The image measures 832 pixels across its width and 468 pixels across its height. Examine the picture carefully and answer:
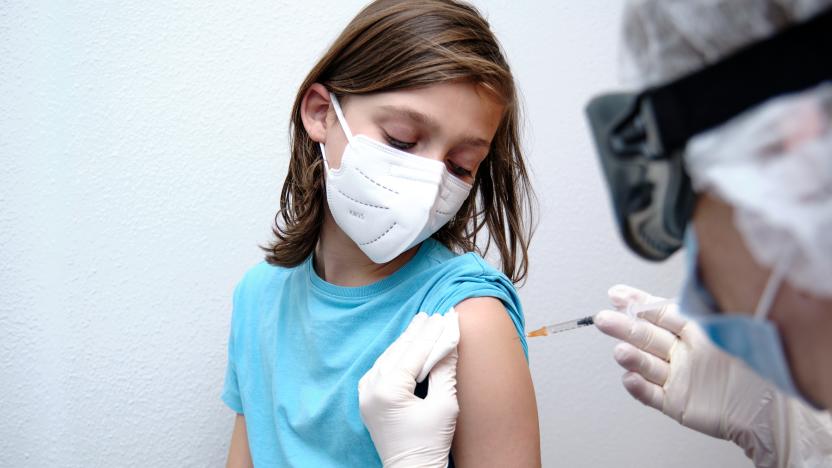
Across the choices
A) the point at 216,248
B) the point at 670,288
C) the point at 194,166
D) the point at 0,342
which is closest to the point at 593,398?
the point at 670,288

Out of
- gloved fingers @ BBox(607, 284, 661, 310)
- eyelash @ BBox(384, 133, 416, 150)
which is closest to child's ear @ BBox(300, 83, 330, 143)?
eyelash @ BBox(384, 133, 416, 150)

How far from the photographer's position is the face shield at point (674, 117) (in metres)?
0.47

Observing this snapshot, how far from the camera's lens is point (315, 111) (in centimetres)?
123

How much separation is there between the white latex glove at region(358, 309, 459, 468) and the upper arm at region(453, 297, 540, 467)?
22mm

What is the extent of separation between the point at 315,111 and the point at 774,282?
2.88 feet

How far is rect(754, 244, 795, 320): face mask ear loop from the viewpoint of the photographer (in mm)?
488

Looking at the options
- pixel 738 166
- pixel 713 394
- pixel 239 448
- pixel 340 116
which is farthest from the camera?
pixel 239 448

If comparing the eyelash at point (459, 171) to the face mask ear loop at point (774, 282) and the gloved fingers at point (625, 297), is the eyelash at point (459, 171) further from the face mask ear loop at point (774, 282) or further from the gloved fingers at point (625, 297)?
the face mask ear loop at point (774, 282)

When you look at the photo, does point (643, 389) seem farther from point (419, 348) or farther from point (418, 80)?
point (418, 80)

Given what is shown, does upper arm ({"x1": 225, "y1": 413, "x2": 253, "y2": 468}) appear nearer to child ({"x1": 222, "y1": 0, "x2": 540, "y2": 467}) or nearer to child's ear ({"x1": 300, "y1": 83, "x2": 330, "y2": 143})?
child ({"x1": 222, "y1": 0, "x2": 540, "y2": 467})

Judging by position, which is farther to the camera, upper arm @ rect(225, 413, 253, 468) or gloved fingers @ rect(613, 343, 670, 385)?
upper arm @ rect(225, 413, 253, 468)

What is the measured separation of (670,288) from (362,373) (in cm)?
100

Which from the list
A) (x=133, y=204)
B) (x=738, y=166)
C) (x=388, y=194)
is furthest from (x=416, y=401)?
(x=133, y=204)

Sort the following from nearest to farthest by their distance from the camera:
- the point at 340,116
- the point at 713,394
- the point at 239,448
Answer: the point at 713,394, the point at 340,116, the point at 239,448
